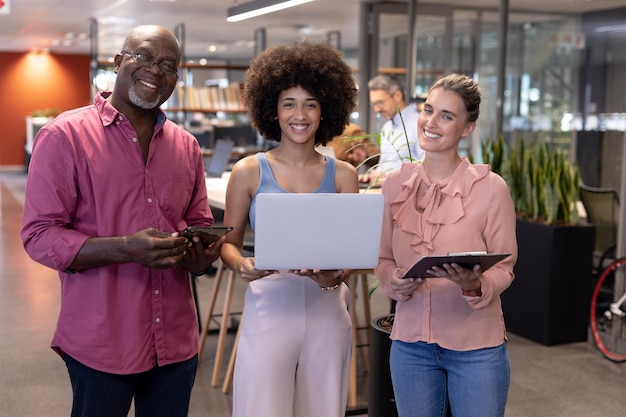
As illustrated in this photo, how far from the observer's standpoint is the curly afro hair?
2.32 metres

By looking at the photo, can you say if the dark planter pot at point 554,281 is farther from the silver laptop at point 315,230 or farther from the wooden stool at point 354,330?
the silver laptop at point 315,230

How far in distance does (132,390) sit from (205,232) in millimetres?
494

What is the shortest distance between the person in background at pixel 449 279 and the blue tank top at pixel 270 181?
0.69 ft

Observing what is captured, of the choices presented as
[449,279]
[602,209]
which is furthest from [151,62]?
[602,209]

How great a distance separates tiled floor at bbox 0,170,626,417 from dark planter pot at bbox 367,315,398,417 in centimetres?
75

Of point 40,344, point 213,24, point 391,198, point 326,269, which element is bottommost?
point 40,344

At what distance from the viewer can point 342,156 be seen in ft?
15.3

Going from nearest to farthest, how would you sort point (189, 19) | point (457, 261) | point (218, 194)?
point (457, 261) → point (218, 194) → point (189, 19)

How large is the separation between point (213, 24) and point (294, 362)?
1154 centimetres

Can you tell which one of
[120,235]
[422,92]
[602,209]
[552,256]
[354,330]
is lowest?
[354,330]

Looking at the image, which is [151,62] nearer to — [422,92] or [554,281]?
[554,281]

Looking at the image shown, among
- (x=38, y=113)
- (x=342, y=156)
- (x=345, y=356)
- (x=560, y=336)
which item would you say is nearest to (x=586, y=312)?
(x=560, y=336)

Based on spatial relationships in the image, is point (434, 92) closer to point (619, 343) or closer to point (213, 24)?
point (619, 343)

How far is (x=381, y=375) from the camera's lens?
10.1 feet
